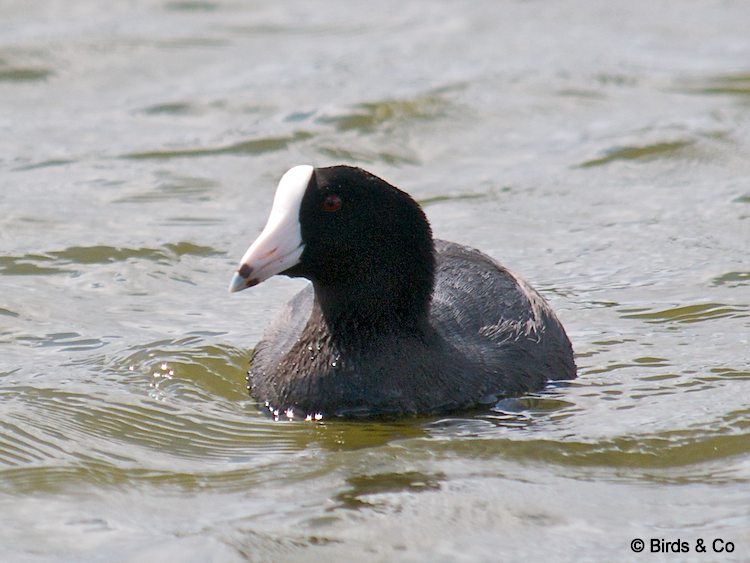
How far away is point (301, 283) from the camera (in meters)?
7.94

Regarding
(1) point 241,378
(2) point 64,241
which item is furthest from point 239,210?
(1) point 241,378

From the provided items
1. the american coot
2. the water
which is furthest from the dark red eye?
the water

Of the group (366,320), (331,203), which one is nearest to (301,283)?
(366,320)

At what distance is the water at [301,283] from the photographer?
5074 millimetres

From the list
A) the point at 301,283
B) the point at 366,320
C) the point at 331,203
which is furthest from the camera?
the point at 301,283

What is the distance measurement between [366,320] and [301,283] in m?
2.08

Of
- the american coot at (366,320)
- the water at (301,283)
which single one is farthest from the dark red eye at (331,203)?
the water at (301,283)

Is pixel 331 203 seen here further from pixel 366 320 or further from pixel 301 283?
pixel 301 283

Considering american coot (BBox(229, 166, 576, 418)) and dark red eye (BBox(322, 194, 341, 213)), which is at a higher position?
dark red eye (BBox(322, 194, 341, 213))

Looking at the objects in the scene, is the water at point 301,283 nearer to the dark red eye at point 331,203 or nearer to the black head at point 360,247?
the black head at point 360,247

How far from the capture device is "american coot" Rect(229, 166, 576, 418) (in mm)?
5750

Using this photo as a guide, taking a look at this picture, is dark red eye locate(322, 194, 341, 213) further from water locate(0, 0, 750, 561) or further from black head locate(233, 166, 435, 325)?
water locate(0, 0, 750, 561)

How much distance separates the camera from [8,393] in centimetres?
634

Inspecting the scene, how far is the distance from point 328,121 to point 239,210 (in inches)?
65.8
